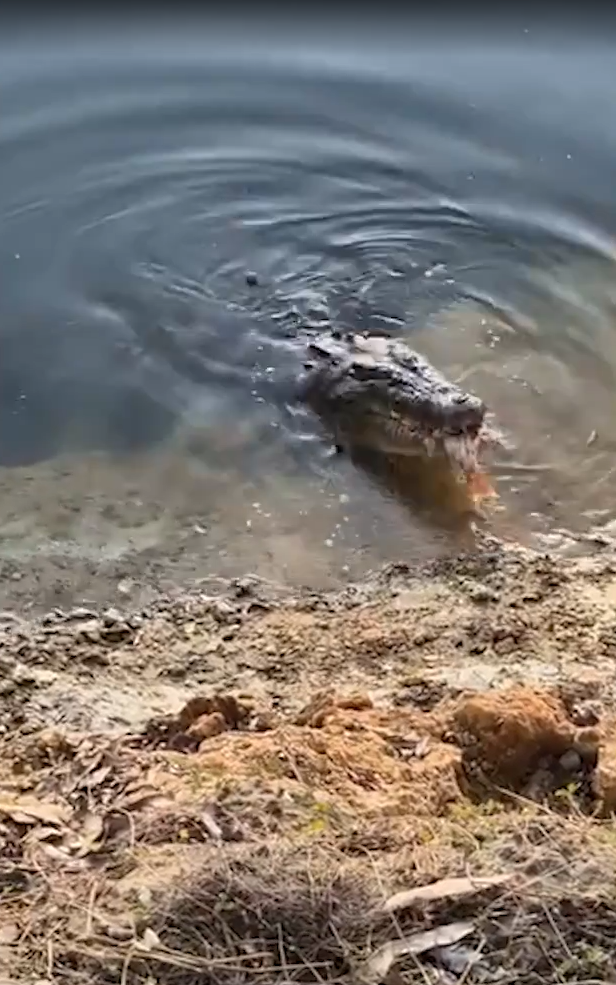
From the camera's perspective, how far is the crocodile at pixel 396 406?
496cm

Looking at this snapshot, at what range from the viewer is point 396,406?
512cm

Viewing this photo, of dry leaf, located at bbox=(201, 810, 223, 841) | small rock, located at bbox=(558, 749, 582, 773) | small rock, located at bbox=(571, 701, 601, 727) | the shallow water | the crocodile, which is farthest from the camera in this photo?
the crocodile

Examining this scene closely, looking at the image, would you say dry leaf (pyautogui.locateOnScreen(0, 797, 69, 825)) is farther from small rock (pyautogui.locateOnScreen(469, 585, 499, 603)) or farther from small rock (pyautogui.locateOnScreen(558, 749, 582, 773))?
small rock (pyautogui.locateOnScreen(469, 585, 499, 603))

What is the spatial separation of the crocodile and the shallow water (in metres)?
0.11

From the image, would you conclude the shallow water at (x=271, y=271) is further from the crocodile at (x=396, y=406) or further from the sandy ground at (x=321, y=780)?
the sandy ground at (x=321, y=780)

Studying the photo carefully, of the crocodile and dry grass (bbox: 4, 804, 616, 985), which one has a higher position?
the crocodile

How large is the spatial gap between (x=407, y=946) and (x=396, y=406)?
269 centimetres

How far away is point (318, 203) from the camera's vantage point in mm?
6301

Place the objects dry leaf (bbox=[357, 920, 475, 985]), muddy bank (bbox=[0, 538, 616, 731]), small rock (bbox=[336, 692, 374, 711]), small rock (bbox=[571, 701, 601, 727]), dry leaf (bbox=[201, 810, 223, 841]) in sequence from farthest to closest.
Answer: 1. muddy bank (bbox=[0, 538, 616, 731])
2. small rock (bbox=[336, 692, 374, 711])
3. small rock (bbox=[571, 701, 601, 727])
4. dry leaf (bbox=[201, 810, 223, 841])
5. dry leaf (bbox=[357, 920, 475, 985])

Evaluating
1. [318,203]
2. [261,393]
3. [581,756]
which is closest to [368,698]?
[581,756]

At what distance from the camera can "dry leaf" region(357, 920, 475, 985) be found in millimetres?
2723

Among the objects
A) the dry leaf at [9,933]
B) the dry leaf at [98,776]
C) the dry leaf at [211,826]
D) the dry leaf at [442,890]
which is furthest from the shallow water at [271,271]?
the dry leaf at [442,890]

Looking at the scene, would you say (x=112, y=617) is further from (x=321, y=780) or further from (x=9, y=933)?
(x=9, y=933)

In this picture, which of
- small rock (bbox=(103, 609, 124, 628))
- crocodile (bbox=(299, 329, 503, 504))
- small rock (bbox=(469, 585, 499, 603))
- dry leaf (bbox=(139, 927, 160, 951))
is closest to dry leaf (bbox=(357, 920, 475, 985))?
dry leaf (bbox=(139, 927, 160, 951))
